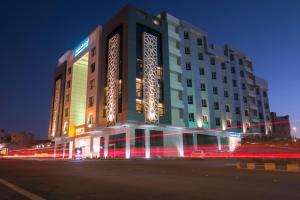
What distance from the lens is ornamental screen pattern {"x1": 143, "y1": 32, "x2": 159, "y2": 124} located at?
39.2m

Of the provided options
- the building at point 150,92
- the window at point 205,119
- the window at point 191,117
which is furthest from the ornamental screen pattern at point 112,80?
the window at point 205,119

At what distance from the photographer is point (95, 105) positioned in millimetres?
45906

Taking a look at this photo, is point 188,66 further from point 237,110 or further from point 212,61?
point 237,110

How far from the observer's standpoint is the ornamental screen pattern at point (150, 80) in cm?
3925

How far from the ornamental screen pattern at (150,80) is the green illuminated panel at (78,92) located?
18.3 metres

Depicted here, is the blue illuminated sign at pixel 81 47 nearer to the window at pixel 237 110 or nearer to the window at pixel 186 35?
the window at pixel 186 35

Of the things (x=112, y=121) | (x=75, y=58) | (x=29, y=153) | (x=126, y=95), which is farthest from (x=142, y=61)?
(x=29, y=153)

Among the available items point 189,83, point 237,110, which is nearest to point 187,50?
point 189,83

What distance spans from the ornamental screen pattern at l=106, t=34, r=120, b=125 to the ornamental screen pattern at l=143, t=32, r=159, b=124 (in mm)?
4724

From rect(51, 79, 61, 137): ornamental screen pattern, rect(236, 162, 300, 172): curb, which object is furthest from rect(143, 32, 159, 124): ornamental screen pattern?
rect(51, 79, 61, 137): ornamental screen pattern

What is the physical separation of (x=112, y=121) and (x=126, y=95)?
517cm

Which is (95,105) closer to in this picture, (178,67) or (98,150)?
(98,150)

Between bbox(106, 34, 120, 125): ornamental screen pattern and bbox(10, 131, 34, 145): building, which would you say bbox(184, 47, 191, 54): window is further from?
bbox(10, 131, 34, 145): building

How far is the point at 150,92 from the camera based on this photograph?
4041cm
